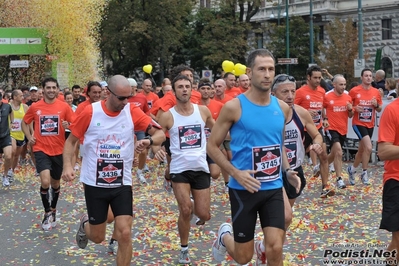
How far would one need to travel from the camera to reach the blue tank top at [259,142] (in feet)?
19.9

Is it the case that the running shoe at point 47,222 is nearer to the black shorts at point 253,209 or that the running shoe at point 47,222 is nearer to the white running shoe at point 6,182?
the black shorts at point 253,209

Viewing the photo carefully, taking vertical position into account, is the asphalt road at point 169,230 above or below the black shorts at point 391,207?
below

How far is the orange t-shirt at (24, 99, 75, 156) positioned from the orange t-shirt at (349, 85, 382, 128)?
582cm

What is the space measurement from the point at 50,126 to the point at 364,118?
6238mm

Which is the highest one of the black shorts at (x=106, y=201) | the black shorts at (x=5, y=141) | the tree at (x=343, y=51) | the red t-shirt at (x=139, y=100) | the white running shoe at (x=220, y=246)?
the tree at (x=343, y=51)

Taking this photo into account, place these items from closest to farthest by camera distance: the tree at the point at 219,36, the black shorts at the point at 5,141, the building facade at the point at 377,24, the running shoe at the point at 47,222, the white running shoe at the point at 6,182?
the running shoe at the point at 47,222, the black shorts at the point at 5,141, the white running shoe at the point at 6,182, the building facade at the point at 377,24, the tree at the point at 219,36

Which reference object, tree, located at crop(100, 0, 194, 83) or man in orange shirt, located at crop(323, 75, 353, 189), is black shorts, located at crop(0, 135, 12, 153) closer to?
man in orange shirt, located at crop(323, 75, 353, 189)

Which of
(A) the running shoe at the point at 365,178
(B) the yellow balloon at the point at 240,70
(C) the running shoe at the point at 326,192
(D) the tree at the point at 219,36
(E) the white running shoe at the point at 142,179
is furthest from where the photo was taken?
(D) the tree at the point at 219,36

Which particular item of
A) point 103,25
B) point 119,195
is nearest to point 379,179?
point 119,195

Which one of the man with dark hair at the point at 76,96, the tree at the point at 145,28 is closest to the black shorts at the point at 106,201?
the man with dark hair at the point at 76,96

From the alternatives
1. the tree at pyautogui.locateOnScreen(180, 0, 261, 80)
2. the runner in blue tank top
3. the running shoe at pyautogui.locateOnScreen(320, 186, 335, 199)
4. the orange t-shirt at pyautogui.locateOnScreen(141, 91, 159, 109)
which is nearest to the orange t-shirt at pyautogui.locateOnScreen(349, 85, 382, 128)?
the running shoe at pyautogui.locateOnScreen(320, 186, 335, 199)

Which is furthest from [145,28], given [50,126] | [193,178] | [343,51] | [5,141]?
[193,178]

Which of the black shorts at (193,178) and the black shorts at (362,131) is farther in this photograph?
the black shorts at (362,131)

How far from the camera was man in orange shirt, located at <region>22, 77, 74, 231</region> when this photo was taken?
1050cm
